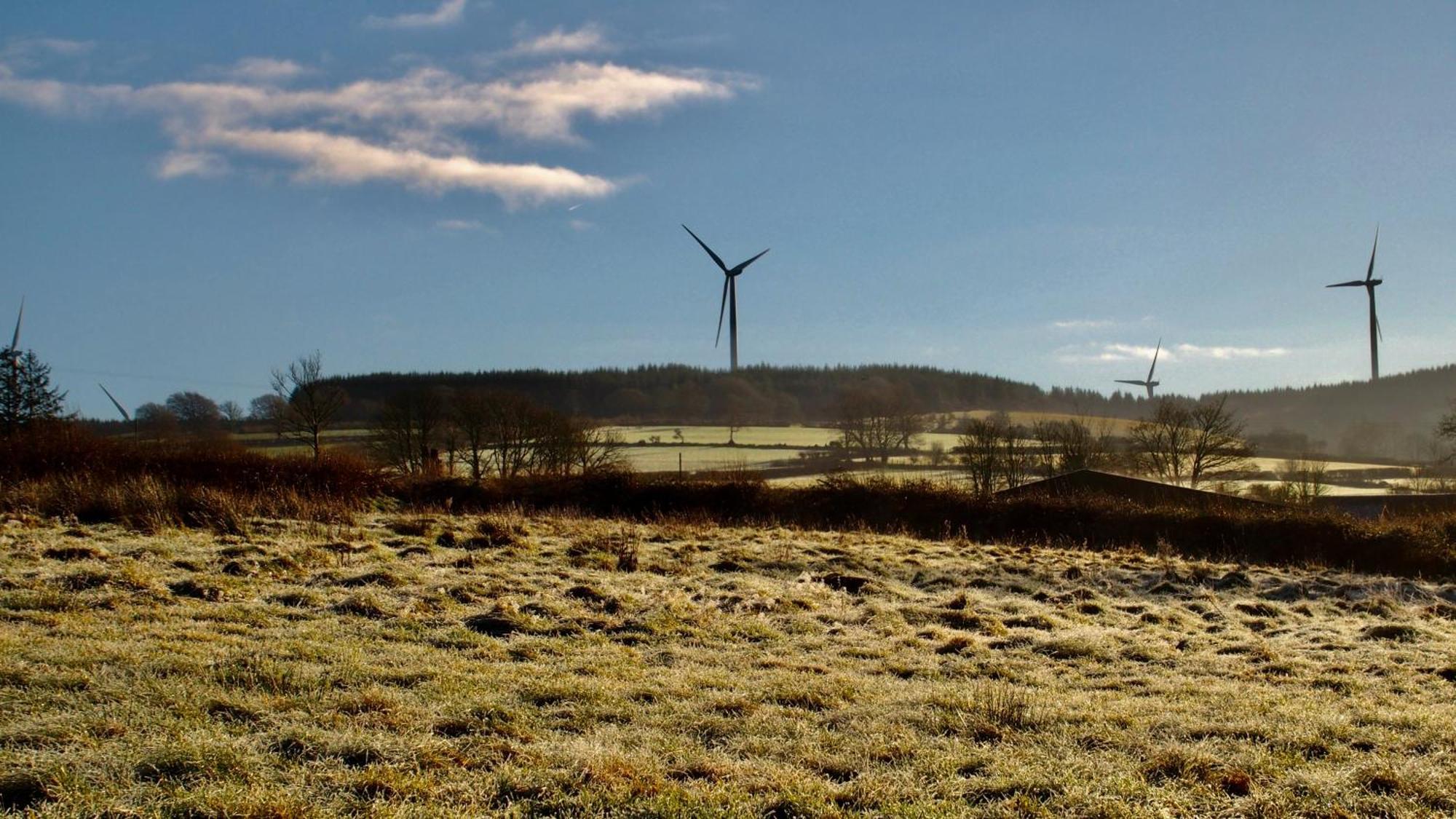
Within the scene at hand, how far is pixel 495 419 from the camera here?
72938 mm

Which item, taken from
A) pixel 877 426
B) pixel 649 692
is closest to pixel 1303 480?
pixel 877 426

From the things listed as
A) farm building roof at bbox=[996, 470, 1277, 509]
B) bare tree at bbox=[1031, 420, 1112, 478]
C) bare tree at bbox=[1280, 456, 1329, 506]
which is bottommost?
bare tree at bbox=[1280, 456, 1329, 506]

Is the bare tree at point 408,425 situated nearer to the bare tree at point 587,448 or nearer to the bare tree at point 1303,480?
the bare tree at point 587,448

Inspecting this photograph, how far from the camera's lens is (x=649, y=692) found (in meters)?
8.52

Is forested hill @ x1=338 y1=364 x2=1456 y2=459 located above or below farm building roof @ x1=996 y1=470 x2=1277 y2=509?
above

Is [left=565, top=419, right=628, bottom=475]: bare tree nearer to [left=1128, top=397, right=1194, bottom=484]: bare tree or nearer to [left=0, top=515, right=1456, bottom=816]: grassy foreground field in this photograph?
[left=1128, top=397, right=1194, bottom=484]: bare tree

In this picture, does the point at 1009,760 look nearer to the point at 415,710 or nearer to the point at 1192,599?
the point at 415,710

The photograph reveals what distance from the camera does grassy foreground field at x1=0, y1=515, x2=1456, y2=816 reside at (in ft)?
19.8

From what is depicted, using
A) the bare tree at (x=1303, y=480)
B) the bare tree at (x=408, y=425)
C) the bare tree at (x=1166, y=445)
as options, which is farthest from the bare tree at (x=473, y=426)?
the bare tree at (x=1303, y=480)

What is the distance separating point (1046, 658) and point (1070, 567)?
393 inches

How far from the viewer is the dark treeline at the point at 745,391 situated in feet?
404

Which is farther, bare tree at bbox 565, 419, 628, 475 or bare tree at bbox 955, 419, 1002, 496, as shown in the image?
bare tree at bbox 565, 419, 628, 475

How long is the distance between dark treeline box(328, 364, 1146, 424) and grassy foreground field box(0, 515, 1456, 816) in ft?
300

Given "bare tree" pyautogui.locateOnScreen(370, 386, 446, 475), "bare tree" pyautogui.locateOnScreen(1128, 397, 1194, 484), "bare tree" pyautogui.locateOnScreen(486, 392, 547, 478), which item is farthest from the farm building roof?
"bare tree" pyautogui.locateOnScreen(370, 386, 446, 475)
